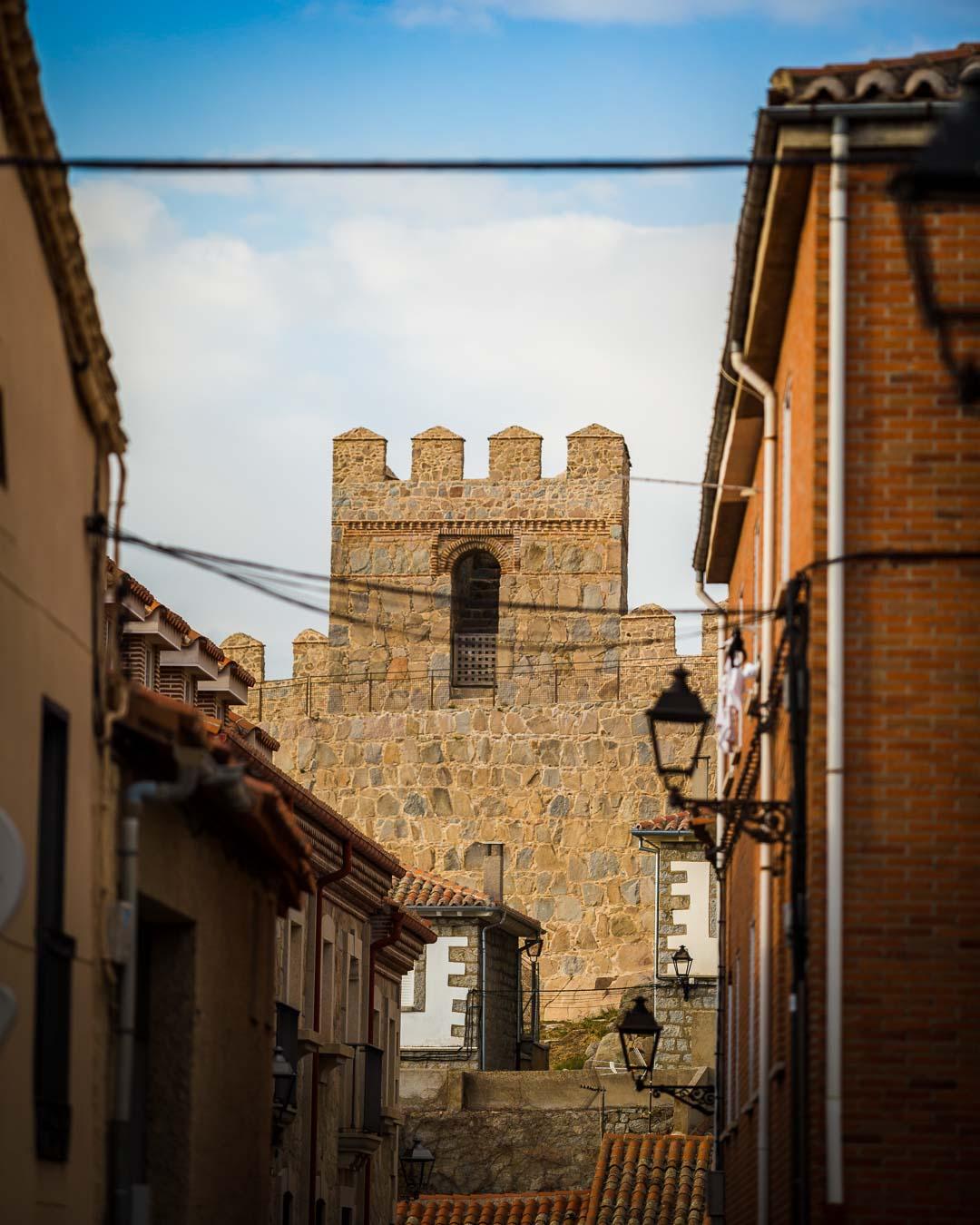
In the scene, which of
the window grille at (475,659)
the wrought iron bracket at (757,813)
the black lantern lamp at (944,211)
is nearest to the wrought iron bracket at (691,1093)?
the wrought iron bracket at (757,813)

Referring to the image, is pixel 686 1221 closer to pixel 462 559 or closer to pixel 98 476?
pixel 98 476

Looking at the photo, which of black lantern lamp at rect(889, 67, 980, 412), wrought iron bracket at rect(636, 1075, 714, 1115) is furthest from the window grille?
black lantern lamp at rect(889, 67, 980, 412)

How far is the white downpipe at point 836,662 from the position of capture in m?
11.6

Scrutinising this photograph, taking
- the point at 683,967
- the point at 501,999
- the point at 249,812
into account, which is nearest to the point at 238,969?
the point at 249,812

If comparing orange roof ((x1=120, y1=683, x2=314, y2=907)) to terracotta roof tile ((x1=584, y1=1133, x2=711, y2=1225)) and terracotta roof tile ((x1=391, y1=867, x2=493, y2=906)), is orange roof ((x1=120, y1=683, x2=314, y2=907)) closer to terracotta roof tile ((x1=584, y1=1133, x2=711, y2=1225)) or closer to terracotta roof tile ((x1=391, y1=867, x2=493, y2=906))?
terracotta roof tile ((x1=584, y1=1133, x2=711, y2=1225))

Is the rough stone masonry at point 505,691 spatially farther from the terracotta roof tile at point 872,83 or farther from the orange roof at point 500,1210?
the terracotta roof tile at point 872,83

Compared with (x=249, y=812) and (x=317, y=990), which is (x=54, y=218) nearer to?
(x=249, y=812)

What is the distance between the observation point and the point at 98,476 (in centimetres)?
1325

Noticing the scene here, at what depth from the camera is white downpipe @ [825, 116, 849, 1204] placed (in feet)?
38.1

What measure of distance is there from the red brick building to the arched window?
123 ft

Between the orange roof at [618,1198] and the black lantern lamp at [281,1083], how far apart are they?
8931mm

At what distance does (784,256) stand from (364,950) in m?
16.3

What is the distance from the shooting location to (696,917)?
35906mm

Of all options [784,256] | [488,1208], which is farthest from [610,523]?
[784,256]
